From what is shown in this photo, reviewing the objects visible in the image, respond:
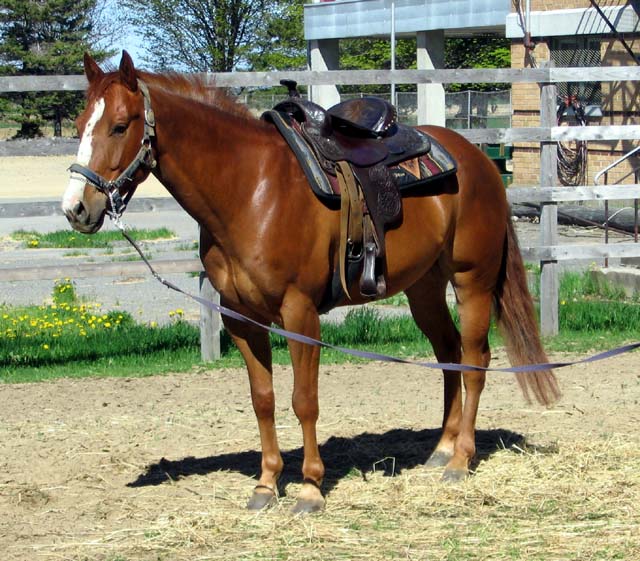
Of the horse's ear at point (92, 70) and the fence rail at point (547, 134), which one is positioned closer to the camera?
the horse's ear at point (92, 70)


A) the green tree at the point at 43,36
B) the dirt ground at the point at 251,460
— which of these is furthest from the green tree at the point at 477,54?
the dirt ground at the point at 251,460

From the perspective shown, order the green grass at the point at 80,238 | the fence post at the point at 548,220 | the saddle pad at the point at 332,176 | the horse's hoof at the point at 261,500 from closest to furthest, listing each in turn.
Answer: the saddle pad at the point at 332,176 → the horse's hoof at the point at 261,500 → the fence post at the point at 548,220 → the green grass at the point at 80,238

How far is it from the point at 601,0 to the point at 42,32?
29.8 m

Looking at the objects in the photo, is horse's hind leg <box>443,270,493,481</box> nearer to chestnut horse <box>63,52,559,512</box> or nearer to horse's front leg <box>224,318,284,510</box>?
chestnut horse <box>63,52,559,512</box>

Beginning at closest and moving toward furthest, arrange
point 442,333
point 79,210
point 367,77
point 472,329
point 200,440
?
point 79,210
point 472,329
point 442,333
point 200,440
point 367,77

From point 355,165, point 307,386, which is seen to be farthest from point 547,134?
point 307,386

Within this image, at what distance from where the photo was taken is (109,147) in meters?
4.59

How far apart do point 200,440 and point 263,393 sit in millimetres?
1315

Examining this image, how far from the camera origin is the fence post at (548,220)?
9.04m

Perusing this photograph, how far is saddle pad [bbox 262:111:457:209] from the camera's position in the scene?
16.7ft

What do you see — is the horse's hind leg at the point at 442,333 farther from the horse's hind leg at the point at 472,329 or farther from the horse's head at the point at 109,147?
the horse's head at the point at 109,147

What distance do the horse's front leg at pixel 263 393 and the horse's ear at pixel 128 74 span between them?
130 centimetres

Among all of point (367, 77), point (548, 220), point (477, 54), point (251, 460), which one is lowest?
point (251, 460)

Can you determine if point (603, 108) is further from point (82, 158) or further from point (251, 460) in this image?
point (82, 158)
